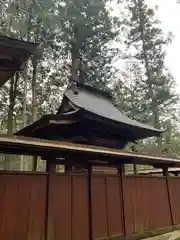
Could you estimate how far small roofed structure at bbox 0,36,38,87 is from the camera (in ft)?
15.5

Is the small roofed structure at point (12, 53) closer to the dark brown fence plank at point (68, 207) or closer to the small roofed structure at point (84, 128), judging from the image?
the small roofed structure at point (84, 128)

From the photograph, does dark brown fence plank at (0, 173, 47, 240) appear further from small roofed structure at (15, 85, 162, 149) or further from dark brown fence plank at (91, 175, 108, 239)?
small roofed structure at (15, 85, 162, 149)

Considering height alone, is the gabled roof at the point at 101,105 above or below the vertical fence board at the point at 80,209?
above

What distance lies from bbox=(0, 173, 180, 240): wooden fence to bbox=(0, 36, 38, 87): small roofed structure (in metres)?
2.12

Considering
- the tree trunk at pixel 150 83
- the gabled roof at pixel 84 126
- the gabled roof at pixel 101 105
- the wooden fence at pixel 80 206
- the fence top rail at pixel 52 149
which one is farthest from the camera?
the tree trunk at pixel 150 83

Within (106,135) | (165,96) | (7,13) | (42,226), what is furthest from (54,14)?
(42,226)

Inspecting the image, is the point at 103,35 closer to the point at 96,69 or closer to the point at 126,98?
the point at 96,69

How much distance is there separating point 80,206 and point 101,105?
6.17 meters

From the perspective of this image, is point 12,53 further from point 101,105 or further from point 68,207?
point 101,105

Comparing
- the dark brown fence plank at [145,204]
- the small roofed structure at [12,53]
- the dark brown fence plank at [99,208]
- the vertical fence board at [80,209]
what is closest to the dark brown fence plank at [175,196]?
the dark brown fence plank at [145,204]

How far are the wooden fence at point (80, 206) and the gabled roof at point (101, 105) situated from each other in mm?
2141

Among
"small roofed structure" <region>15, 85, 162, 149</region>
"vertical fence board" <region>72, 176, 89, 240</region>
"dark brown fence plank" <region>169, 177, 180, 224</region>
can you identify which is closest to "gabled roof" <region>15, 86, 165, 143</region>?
"small roofed structure" <region>15, 85, 162, 149</region>

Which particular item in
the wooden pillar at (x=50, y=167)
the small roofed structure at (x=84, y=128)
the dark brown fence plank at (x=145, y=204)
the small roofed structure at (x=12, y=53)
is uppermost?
the small roofed structure at (x=12, y=53)

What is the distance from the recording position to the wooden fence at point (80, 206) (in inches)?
176
